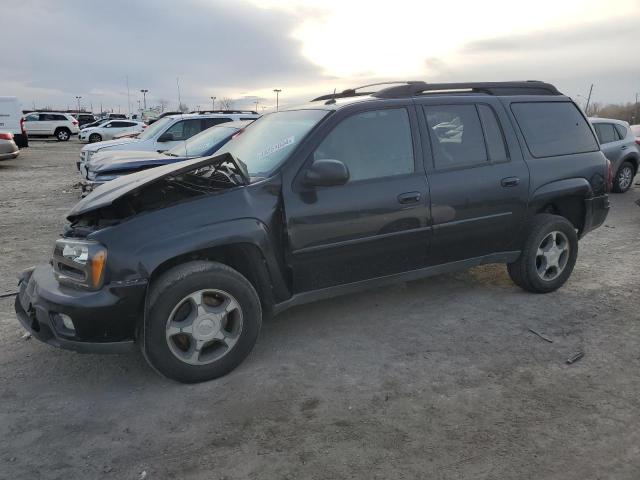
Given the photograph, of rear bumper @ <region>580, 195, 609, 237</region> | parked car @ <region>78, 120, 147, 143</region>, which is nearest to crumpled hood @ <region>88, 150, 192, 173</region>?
rear bumper @ <region>580, 195, 609, 237</region>

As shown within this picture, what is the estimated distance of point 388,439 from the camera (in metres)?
2.76

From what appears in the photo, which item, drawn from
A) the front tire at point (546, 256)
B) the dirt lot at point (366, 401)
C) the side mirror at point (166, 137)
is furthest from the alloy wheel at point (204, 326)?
the side mirror at point (166, 137)

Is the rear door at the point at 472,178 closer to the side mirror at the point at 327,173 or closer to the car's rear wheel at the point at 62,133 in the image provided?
the side mirror at the point at 327,173

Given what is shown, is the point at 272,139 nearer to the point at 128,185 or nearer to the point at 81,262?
the point at 128,185

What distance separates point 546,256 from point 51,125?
36.0m

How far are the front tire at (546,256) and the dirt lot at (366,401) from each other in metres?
0.19

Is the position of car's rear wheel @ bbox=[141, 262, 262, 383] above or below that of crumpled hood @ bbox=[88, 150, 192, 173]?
below

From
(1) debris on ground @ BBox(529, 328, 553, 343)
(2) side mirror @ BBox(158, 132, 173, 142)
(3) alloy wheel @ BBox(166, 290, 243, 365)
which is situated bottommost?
(1) debris on ground @ BBox(529, 328, 553, 343)

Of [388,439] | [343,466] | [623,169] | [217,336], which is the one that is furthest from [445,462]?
[623,169]

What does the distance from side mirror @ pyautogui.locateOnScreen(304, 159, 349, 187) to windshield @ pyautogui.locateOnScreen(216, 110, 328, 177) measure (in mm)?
294

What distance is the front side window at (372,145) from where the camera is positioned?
3.79 m

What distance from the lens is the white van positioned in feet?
67.1

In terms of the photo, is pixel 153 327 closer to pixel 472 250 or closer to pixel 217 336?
pixel 217 336

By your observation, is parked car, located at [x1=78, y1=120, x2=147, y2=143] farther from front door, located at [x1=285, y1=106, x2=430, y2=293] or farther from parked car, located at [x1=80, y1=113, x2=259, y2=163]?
front door, located at [x1=285, y1=106, x2=430, y2=293]
